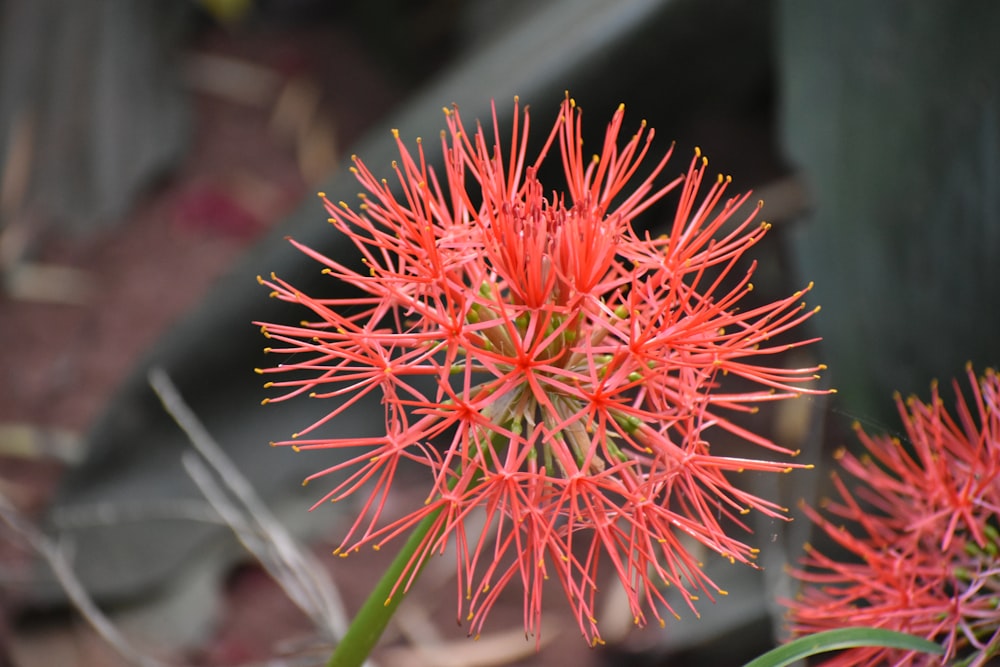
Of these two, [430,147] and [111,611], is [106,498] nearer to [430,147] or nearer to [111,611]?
[111,611]

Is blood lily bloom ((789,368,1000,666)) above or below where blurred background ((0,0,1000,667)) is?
below

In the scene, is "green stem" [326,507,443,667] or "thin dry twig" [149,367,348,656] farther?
"thin dry twig" [149,367,348,656]

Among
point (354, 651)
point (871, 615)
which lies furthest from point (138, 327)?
point (871, 615)

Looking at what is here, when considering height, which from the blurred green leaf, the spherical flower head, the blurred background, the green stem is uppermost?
the blurred background

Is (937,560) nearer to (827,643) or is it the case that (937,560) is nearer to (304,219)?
(827,643)

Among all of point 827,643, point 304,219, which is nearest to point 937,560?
point 827,643

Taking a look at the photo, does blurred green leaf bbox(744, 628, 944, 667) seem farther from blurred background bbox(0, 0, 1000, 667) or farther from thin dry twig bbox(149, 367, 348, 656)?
thin dry twig bbox(149, 367, 348, 656)

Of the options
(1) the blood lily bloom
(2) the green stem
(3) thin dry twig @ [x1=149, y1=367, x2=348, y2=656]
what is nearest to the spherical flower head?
(2) the green stem

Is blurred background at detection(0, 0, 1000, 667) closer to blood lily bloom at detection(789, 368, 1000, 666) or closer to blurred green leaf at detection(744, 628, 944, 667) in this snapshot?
blood lily bloom at detection(789, 368, 1000, 666)

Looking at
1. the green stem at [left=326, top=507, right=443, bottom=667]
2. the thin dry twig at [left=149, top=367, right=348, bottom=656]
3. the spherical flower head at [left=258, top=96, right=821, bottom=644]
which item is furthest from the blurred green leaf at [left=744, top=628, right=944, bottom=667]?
the thin dry twig at [left=149, top=367, right=348, bottom=656]
